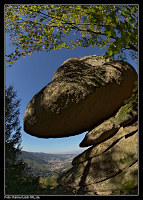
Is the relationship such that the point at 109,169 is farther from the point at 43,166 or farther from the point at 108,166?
the point at 43,166

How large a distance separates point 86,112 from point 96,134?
4.07 ft

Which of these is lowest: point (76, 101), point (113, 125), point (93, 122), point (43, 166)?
point (43, 166)

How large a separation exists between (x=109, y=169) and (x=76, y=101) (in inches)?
127

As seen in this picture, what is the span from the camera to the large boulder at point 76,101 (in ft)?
19.8

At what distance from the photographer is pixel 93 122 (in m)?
6.87

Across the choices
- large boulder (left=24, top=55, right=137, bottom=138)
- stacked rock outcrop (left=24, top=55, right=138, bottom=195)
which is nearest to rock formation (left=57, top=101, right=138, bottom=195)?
stacked rock outcrop (left=24, top=55, right=138, bottom=195)

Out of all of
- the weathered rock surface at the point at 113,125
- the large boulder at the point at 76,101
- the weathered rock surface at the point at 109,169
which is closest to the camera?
the weathered rock surface at the point at 109,169

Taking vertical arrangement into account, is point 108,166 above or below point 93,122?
below

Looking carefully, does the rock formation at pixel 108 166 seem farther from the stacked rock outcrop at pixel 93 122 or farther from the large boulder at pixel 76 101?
the large boulder at pixel 76 101

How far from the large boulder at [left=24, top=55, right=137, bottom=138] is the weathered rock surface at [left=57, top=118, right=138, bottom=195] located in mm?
1521

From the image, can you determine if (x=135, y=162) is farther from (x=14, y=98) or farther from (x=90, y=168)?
(x=14, y=98)

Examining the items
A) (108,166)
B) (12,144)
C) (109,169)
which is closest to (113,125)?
(108,166)

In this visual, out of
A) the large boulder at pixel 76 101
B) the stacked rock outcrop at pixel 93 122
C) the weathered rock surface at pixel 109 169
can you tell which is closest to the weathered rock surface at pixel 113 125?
the stacked rock outcrop at pixel 93 122

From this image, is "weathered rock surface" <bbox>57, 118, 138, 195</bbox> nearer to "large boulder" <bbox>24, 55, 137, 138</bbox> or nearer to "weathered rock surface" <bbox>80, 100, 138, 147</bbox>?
"weathered rock surface" <bbox>80, 100, 138, 147</bbox>
